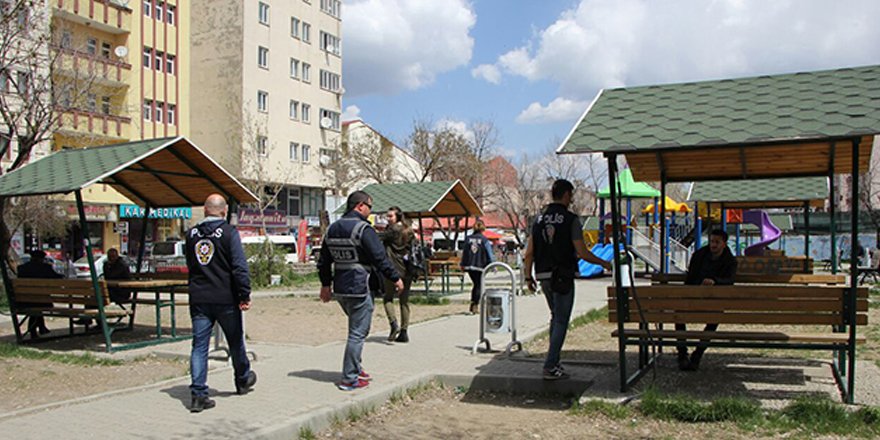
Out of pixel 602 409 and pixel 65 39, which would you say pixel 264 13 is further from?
pixel 602 409

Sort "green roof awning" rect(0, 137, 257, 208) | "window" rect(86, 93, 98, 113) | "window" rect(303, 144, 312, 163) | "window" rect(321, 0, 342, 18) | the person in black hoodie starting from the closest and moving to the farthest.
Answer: the person in black hoodie < "green roof awning" rect(0, 137, 257, 208) < "window" rect(86, 93, 98, 113) < "window" rect(303, 144, 312, 163) < "window" rect(321, 0, 342, 18)

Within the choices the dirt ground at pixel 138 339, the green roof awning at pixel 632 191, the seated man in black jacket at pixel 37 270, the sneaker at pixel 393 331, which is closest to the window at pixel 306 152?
the green roof awning at pixel 632 191

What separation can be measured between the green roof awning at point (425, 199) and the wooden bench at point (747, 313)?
11375 mm

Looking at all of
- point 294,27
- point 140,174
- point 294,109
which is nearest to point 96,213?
point 294,109

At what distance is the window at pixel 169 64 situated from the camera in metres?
43.0

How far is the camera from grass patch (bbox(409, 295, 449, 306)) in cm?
1770

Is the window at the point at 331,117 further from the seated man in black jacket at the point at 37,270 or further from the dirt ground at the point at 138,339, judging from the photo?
the seated man in black jacket at the point at 37,270

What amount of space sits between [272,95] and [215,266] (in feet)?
152

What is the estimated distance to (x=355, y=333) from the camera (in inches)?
289

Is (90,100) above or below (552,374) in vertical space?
above

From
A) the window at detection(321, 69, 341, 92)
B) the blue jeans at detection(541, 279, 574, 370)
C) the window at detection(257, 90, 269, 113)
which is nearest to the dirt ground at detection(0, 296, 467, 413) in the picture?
the blue jeans at detection(541, 279, 574, 370)

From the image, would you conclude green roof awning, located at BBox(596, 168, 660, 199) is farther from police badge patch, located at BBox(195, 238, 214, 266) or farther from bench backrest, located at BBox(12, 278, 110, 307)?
police badge patch, located at BBox(195, 238, 214, 266)

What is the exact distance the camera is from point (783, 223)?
42.0 m

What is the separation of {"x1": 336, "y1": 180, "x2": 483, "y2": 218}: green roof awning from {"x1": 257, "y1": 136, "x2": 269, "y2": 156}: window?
95.0 feet
